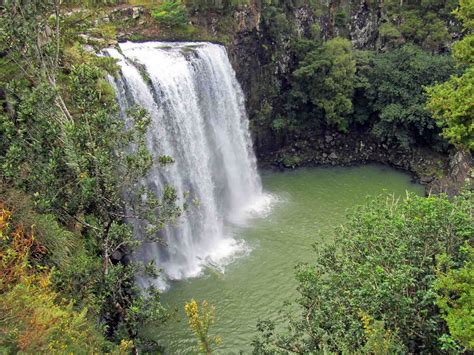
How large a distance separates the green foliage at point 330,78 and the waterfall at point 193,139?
488cm

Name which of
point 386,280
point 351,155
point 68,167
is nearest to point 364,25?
point 351,155

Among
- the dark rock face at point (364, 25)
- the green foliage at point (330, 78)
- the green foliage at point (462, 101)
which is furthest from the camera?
the dark rock face at point (364, 25)

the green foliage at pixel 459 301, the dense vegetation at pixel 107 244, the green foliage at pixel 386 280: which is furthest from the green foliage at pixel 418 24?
the green foliage at pixel 459 301

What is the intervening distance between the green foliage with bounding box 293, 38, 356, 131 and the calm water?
3629 mm

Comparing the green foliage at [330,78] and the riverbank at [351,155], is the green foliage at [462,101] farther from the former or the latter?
the riverbank at [351,155]

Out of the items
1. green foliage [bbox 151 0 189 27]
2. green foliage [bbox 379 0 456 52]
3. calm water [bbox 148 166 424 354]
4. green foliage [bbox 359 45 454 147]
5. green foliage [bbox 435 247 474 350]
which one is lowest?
calm water [bbox 148 166 424 354]

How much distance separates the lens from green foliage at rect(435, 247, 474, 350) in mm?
6840

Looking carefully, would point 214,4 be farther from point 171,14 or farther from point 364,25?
point 364,25

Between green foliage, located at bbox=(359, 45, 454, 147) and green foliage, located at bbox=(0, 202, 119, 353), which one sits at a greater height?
green foliage, located at bbox=(0, 202, 119, 353)

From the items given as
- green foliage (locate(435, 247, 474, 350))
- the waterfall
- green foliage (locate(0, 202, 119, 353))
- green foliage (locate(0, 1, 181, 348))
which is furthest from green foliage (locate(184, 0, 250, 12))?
green foliage (locate(435, 247, 474, 350))

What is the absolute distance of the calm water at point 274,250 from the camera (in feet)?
45.3

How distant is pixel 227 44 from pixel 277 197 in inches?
317

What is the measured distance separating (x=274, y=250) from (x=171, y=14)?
38.2 ft

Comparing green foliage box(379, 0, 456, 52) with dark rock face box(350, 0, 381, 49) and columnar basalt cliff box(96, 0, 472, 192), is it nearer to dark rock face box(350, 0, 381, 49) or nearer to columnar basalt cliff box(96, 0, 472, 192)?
columnar basalt cliff box(96, 0, 472, 192)
